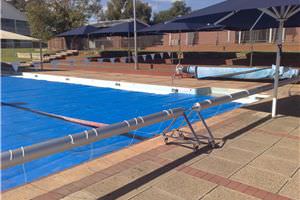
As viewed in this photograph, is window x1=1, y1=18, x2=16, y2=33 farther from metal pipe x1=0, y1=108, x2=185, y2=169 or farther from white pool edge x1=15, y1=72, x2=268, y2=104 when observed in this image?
metal pipe x1=0, y1=108, x2=185, y2=169

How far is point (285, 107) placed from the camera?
310 inches

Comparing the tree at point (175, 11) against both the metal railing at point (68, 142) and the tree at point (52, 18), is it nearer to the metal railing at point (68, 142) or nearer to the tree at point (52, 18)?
the tree at point (52, 18)

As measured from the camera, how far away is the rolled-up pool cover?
11.9 metres

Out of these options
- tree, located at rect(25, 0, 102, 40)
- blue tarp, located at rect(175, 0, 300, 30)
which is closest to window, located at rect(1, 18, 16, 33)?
tree, located at rect(25, 0, 102, 40)

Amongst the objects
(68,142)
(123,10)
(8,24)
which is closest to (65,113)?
(68,142)

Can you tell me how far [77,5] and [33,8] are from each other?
22.4 feet

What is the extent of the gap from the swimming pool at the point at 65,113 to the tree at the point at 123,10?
6085 cm

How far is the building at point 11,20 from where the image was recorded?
61531 millimetres

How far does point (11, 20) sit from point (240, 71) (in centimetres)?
6150

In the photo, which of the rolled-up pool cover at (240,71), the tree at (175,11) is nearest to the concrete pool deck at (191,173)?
the rolled-up pool cover at (240,71)

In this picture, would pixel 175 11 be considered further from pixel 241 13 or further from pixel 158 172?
pixel 158 172

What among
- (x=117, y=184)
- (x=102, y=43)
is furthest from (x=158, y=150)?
(x=102, y=43)

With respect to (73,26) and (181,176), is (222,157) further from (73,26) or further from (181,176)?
(73,26)

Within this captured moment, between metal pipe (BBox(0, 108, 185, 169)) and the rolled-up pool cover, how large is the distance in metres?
7.76
